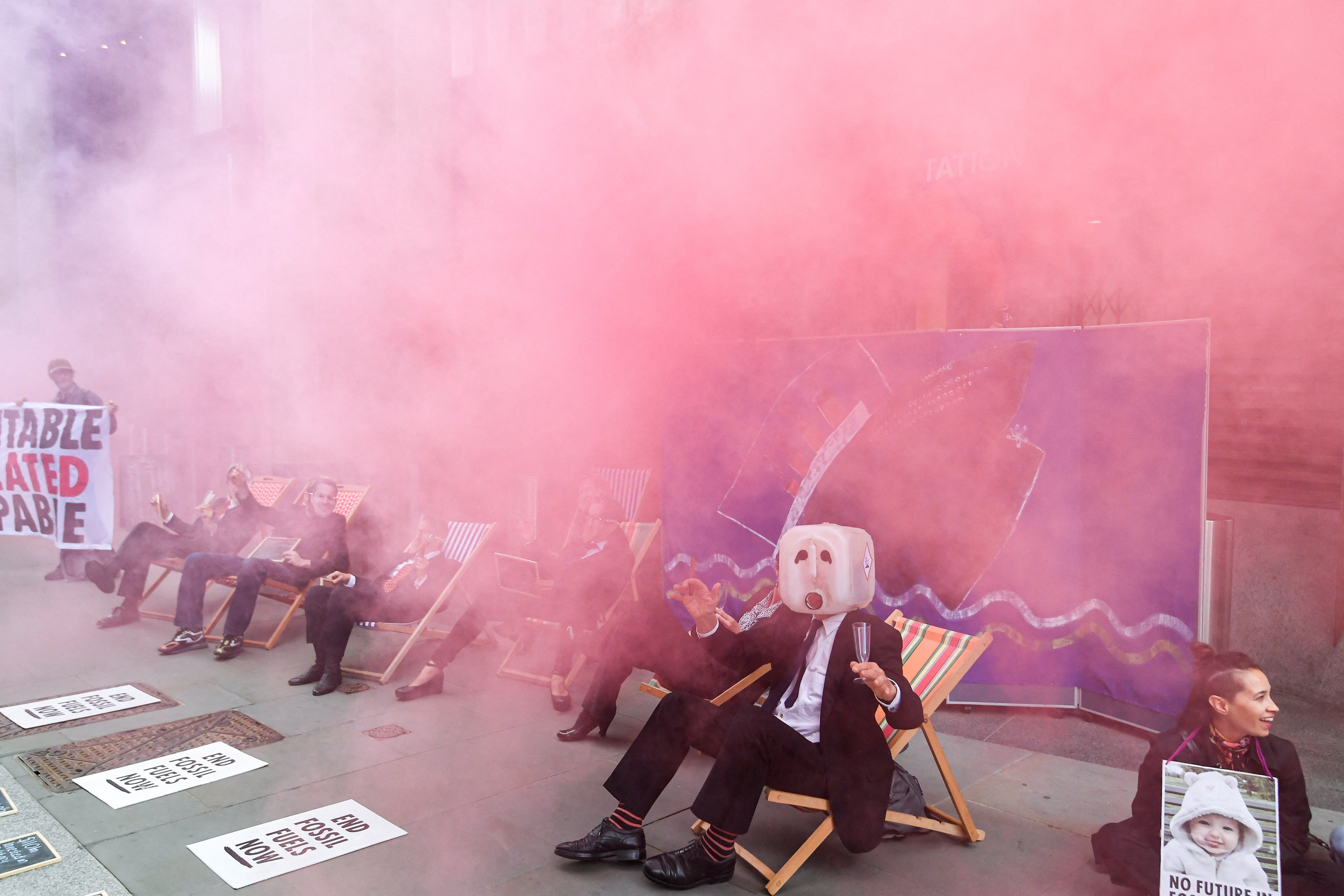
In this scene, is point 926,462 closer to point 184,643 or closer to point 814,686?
point 814,686

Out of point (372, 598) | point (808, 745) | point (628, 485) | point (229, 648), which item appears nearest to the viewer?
point (808, 745)

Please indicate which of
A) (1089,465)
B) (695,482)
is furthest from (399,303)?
(1089,465)

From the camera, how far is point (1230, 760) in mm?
1949

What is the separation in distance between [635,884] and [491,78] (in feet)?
6.79

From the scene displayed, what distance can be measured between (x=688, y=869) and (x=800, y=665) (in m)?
0.64

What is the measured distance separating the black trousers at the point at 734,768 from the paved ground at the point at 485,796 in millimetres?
214

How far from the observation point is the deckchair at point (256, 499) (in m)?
5.17

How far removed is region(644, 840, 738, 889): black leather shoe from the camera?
2.23 meters

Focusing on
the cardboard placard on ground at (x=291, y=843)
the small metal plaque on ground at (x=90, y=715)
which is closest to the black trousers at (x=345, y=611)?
the small metal plaque on ground at (x=90, y=715)

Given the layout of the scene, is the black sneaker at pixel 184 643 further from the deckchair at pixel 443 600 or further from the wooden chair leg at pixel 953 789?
the wooden chair leg at pixel 953 789

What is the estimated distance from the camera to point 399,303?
8.36 feet

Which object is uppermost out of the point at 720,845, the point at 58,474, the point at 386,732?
the point at 58,474

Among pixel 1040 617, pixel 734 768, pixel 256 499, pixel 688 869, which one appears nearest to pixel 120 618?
pixel 256 499

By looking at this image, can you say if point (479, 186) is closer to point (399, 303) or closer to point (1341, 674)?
point (399, 303)
